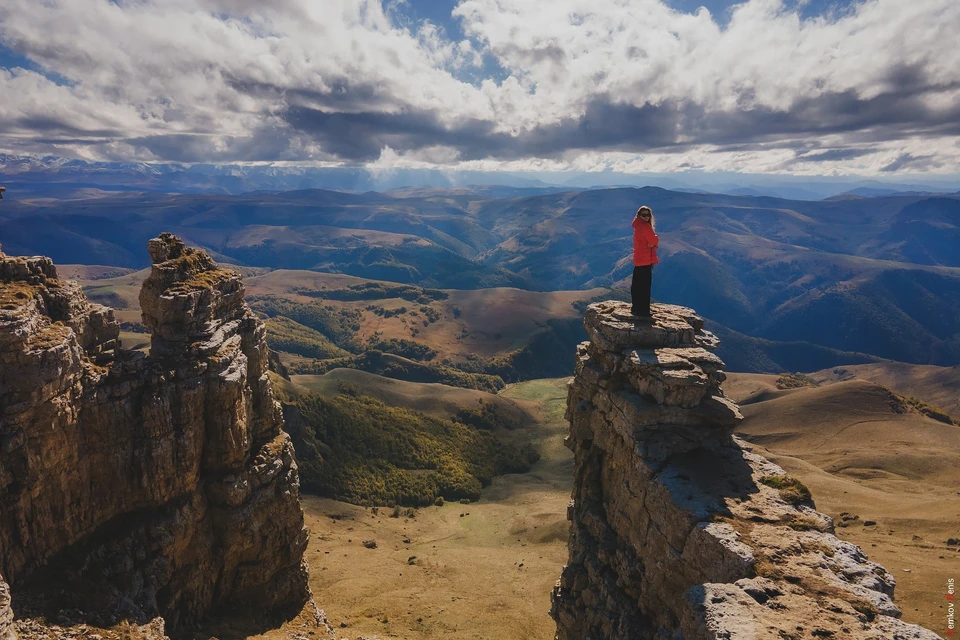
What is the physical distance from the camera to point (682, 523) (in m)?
27.8

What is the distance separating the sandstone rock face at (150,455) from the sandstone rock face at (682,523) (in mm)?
29355

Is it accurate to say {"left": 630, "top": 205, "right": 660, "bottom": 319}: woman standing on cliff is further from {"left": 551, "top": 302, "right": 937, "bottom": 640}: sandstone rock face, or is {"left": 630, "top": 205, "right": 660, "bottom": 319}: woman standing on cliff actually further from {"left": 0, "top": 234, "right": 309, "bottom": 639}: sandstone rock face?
{"left": 0, "top": 234, "right": 309, "bottom": 639}: sandstone rock face

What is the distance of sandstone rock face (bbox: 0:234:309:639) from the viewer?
103 feet

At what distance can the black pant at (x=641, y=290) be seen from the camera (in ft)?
127

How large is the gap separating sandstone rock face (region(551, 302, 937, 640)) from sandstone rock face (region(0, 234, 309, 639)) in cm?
2935

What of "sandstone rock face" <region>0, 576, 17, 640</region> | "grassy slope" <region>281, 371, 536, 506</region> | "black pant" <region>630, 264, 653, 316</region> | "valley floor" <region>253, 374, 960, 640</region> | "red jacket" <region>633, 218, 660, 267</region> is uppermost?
"red jacket" <region>633, 218, 660, 267</region>

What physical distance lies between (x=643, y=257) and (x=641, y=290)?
116 inches

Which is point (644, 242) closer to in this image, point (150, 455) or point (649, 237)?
point (649, 237)

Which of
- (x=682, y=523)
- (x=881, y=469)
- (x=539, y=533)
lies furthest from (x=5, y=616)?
(x=881, y=469)

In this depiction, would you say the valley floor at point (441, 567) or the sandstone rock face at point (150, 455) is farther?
the valley floor at point (441, 567)

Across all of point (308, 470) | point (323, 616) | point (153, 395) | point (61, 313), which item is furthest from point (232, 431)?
point (308, 470)

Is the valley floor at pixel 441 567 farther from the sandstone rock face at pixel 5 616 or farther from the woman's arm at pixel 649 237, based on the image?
the woman's arm at pixel 649 237

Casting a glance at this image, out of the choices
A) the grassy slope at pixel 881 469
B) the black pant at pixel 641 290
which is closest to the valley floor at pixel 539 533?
the grassy slope at pixel 881 469

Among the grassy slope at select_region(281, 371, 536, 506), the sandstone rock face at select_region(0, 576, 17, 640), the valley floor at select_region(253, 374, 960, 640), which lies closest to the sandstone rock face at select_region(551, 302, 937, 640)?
the valley floor at select_region(253, 374, 960, 640)
